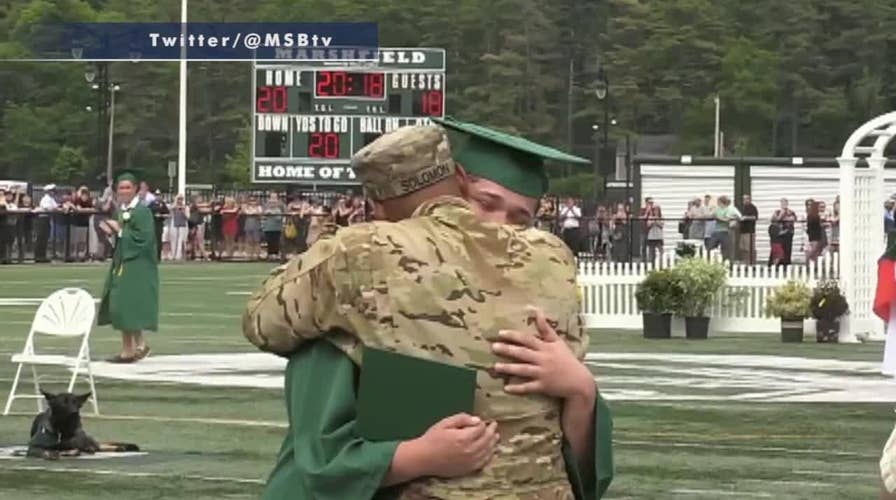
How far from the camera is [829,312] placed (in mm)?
27562

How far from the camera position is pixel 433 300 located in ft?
14.9

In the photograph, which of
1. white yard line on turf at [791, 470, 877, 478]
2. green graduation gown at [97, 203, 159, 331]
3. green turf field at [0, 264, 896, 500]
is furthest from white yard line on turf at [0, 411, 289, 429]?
green graduation gown at [97, 203, 159, 331]

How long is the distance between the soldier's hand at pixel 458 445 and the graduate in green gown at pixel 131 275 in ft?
56.2

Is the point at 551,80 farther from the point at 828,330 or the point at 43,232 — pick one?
the point at 828,330

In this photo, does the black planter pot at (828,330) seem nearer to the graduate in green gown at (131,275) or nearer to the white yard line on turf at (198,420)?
the graduate in green gown at (131,275)

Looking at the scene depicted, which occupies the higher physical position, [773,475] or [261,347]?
[261,347]

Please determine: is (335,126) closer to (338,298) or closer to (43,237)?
(43,237)

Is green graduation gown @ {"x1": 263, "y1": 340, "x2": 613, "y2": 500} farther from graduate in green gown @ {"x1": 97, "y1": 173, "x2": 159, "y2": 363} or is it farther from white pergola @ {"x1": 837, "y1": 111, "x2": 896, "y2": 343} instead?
white pergola @ {"x1": 837, "y1": 111, "x2": 896, "y2": 343}

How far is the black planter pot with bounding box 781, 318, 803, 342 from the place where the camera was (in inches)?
1097

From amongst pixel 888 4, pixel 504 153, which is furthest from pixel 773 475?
pixel 888 4

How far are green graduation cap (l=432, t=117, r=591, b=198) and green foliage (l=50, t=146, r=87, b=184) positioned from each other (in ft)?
293

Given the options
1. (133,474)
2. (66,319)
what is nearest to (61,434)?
(133,474)

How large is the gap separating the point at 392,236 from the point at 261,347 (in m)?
0.36

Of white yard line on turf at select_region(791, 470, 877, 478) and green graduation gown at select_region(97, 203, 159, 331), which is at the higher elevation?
green graduation gown at select_region(97, 203, 159, 331)
